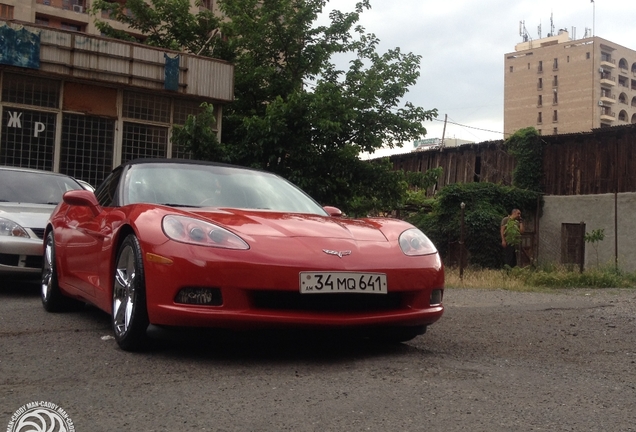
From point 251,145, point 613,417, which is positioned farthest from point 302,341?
point 251,145

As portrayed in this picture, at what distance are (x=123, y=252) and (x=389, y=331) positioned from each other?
68.2 inches

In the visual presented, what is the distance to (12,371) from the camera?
3.74 metres

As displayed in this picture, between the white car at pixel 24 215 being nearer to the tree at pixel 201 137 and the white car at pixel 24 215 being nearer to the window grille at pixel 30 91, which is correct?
the tree at pixel 201 137

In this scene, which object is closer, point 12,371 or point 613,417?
point 613,417

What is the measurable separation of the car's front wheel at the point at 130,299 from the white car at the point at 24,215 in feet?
11.1

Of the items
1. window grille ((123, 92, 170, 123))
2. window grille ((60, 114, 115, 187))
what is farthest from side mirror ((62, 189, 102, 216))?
window grille ((123, 92, 170, 123))

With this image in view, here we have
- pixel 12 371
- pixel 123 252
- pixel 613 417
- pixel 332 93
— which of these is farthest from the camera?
pixel 332 93

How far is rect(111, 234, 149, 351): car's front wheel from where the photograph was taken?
4180 mm

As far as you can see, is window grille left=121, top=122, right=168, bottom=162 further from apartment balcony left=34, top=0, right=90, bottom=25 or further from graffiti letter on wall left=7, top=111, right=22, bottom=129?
apartment balcony left=34, top=0, right=90, bottom=25

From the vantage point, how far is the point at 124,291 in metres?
4.51

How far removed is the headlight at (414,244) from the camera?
4578 millimetres

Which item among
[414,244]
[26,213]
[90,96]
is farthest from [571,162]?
[414,244]

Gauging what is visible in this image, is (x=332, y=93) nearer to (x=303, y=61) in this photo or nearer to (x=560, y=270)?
(x=303, y=61)

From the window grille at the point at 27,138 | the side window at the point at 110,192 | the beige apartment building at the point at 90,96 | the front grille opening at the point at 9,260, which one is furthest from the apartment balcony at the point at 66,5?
the side window at the point at 110,192
